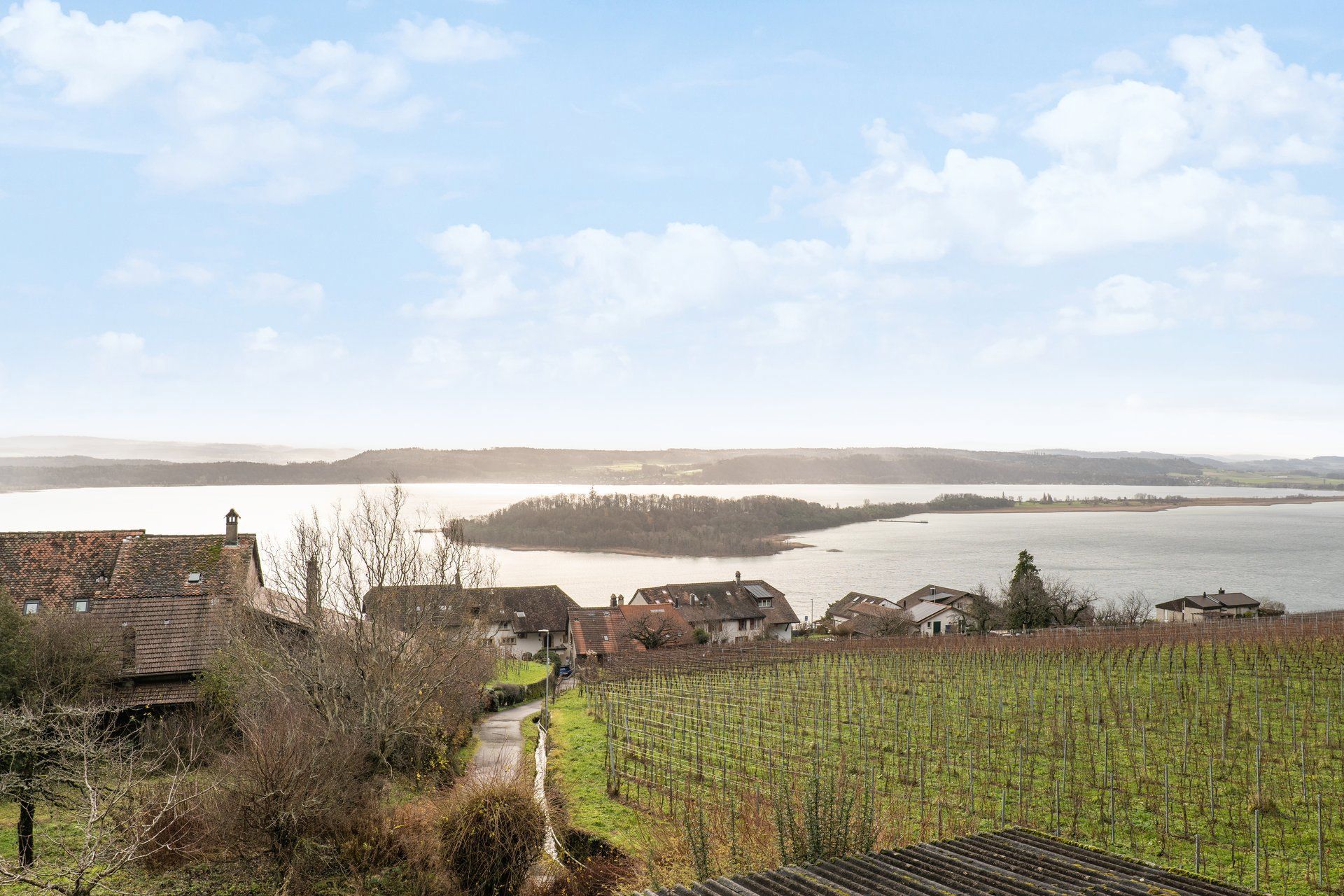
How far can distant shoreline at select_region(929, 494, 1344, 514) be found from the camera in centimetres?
16562

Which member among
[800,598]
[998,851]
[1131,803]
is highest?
[998,851]

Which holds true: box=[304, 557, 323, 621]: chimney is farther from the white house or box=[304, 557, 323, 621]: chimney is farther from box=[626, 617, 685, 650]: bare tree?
the white house

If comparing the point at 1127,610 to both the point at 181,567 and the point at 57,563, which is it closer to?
the point at 181,567

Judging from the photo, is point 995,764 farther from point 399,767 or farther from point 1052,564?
point 1052,564

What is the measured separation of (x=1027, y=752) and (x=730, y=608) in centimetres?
3762

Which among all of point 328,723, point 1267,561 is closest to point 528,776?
point 328,723

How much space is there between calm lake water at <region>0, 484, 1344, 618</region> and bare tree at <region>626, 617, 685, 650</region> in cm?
1324

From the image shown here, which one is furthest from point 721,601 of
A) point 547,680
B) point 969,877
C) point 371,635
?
point 969,877

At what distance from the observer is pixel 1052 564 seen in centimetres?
8331

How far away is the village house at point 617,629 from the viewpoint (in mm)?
42938

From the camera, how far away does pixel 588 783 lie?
17484 millimetres

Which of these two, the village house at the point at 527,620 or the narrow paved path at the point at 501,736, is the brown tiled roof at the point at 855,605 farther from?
the narrow paved path at the point at 501,736

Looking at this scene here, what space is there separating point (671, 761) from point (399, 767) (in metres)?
6.80

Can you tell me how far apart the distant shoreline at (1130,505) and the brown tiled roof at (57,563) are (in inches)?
5642
